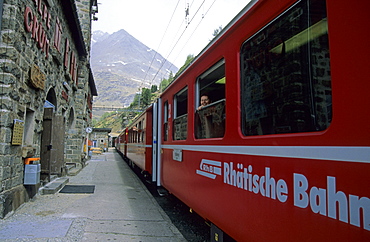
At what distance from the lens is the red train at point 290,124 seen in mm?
1444

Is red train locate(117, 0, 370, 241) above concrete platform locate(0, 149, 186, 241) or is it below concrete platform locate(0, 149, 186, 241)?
above

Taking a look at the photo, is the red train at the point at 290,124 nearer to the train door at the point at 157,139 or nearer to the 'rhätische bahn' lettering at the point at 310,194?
the 'rhätische bahn' lettering at the point at 310,194

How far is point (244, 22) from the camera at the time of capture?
2.62 metres

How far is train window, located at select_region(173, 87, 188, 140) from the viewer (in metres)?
4.58

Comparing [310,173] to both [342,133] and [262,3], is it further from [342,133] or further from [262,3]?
[262,3]

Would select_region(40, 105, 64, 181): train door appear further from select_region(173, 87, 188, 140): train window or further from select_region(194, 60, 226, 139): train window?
select_region(194, 60, 226, 139): train window

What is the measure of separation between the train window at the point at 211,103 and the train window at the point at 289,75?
0.52m

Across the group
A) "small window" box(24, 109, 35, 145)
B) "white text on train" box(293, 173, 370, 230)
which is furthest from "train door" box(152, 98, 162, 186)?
"white text on train" box(293, 173, 370, 230)

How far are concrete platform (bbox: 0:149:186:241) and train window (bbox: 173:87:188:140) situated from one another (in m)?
1.58

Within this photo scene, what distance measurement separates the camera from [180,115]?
493 centimetres

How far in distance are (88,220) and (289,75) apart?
4.33 meters

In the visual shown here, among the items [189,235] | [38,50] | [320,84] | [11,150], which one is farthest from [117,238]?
[38,50]

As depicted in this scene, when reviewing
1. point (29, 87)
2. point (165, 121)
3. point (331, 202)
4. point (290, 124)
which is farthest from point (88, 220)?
point (331, 202)

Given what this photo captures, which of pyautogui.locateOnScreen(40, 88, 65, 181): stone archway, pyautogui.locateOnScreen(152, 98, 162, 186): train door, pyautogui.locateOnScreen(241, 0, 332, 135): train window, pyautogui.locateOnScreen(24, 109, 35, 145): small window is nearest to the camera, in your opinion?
pyautogui.locateOnScreen(241, 0, 332, 135): train window
